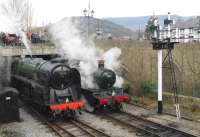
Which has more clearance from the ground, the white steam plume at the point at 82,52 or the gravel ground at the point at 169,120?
the white steam plume at the point at 82,52

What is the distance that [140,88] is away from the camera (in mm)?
20094

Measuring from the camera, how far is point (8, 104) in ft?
48.7

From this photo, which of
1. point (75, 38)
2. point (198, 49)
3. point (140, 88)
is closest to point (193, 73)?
point (198, 49)

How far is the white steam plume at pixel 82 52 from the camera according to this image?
17109 mm

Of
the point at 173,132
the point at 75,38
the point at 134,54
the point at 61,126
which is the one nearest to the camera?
the point at 173,132

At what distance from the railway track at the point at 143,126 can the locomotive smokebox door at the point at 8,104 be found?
14.1ft

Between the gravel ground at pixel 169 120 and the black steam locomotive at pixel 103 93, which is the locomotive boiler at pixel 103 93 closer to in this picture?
the black steam locomotive at pixel 103 93

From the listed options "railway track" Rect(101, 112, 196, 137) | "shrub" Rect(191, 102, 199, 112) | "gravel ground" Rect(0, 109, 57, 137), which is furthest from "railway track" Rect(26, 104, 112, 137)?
"shrub" Rect(191, 102, 199, 112)

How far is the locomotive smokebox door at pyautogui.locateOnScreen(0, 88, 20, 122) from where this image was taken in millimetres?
14711

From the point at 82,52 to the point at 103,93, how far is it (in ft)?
13.7

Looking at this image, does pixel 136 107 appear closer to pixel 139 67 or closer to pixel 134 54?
pixel 139 67

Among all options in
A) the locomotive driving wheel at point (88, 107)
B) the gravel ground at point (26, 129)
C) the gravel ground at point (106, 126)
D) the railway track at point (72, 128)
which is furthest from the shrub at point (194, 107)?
the gravel ground at point (26, 129)

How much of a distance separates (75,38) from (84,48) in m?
1.64

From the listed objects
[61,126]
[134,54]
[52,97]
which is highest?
[134,54]
